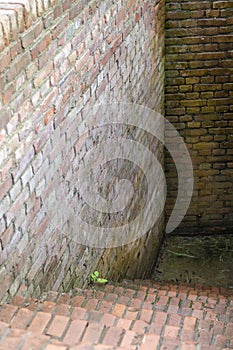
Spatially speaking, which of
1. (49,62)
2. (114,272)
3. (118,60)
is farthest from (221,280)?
(49,62)

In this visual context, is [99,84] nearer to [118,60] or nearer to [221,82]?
[118,60]

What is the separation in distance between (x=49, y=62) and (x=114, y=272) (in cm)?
241

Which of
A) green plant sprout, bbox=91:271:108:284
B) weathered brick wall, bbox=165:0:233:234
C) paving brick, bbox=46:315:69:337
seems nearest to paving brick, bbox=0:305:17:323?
paving brick, bbox=46:315:69:337

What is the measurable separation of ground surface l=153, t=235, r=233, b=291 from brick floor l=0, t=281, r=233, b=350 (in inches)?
117

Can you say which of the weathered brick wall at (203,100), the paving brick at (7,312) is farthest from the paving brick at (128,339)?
the weathered brick wall at (203,100)

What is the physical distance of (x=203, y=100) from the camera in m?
6.95

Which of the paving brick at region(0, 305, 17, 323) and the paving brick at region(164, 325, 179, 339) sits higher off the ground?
the paving brick at region(0, 305, 17, 323)

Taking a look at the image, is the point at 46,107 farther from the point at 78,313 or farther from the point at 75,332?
the point at 75,332

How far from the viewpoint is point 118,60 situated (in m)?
4.72

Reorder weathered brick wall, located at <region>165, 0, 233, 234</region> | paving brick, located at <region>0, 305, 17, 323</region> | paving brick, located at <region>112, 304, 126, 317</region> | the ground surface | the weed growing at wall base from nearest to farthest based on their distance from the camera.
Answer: paving brick, located at <region>0, 305, 17, 323</region>, paving brick, located at <region>112, 304, 126, 317</region>, the weed growing at wall base, weathered brick wall, located at <region>165, 0, 233, 234</region>, the ground surface

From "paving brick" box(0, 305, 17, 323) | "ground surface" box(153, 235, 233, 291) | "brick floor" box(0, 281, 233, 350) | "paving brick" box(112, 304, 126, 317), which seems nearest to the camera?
"brick floor" box(0, 281, 233, 350)

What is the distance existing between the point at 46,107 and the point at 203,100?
3936 millimetres

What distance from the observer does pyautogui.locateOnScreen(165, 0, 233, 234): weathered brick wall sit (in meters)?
6.51

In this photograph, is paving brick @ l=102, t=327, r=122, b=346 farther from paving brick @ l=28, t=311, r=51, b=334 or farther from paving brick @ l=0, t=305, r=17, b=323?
paving brick @ l=0, t=305, r=17, b=323
